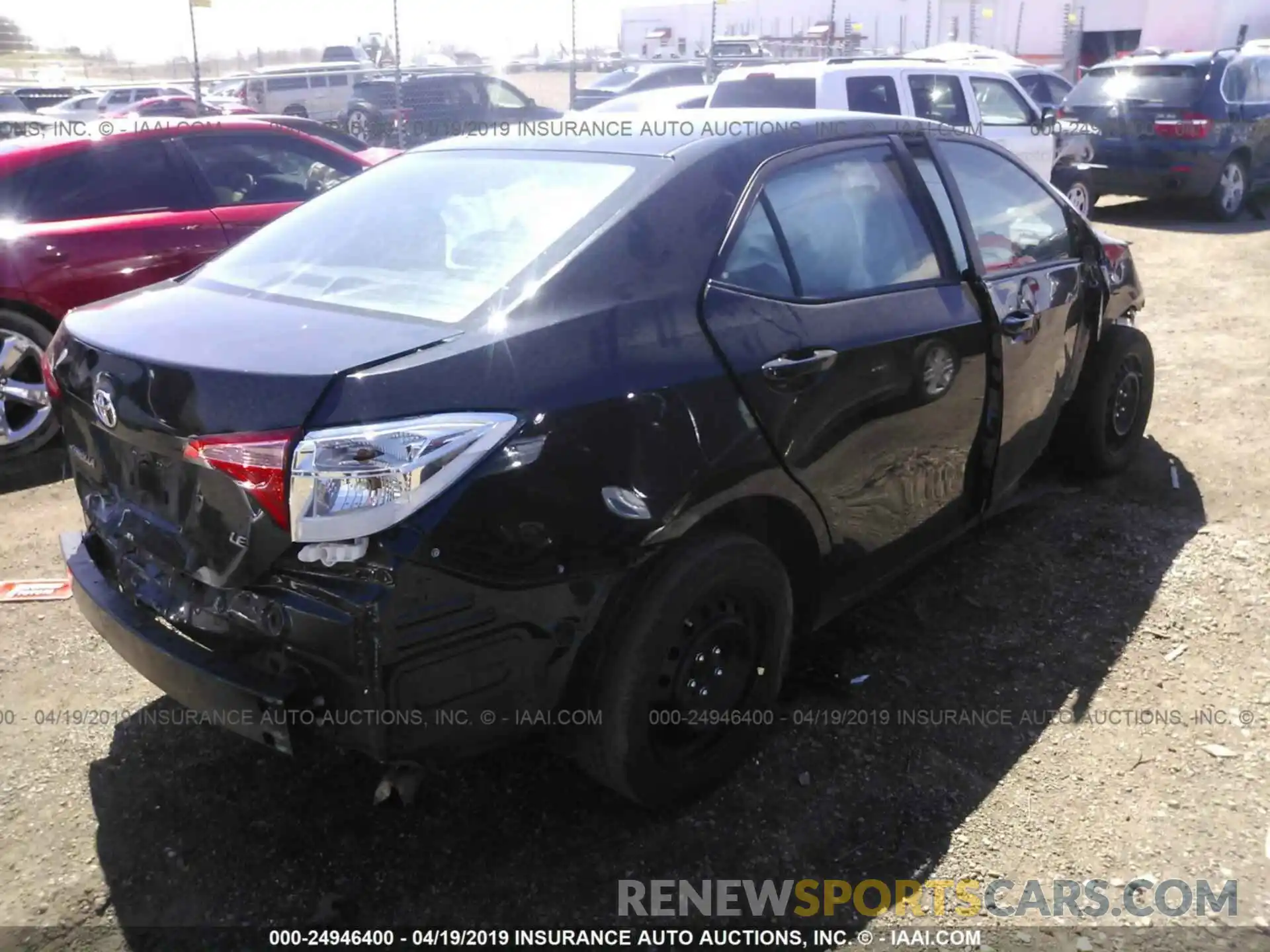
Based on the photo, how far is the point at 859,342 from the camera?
2.95 m

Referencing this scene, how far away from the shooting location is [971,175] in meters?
3.76

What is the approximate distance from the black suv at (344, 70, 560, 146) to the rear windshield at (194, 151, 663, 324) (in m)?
13.9

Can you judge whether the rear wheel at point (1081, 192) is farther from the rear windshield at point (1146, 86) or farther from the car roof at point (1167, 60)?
the car roof at point (1167, 60)

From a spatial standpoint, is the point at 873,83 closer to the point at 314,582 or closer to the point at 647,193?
the point at 647,193

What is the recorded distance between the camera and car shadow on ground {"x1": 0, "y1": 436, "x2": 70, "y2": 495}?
5.15 meters

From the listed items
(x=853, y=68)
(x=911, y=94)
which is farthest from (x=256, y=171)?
(x=911, y=94)

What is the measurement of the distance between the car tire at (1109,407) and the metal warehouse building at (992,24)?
2506cm

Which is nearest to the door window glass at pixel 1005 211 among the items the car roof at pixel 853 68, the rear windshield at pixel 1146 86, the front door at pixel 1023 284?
the front door at pixel 1023 284

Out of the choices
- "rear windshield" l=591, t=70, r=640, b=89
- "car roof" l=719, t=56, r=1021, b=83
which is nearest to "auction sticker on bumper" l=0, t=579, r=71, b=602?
"car roof" l=719, t=56, r=1021, b=83

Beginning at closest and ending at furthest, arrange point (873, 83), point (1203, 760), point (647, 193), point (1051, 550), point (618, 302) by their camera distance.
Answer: point (618, 302)
point (647, 193)
point (1203, 760)
point (1051, 550)
point (873, 83)

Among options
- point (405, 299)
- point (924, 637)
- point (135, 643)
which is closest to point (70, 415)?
point (135, 643)

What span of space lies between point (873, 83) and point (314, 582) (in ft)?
29.5

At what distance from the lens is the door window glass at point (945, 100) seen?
10172 millimetres

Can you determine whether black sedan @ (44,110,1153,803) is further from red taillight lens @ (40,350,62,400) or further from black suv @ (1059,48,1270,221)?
black suv @ (1059,48,1270,221)
